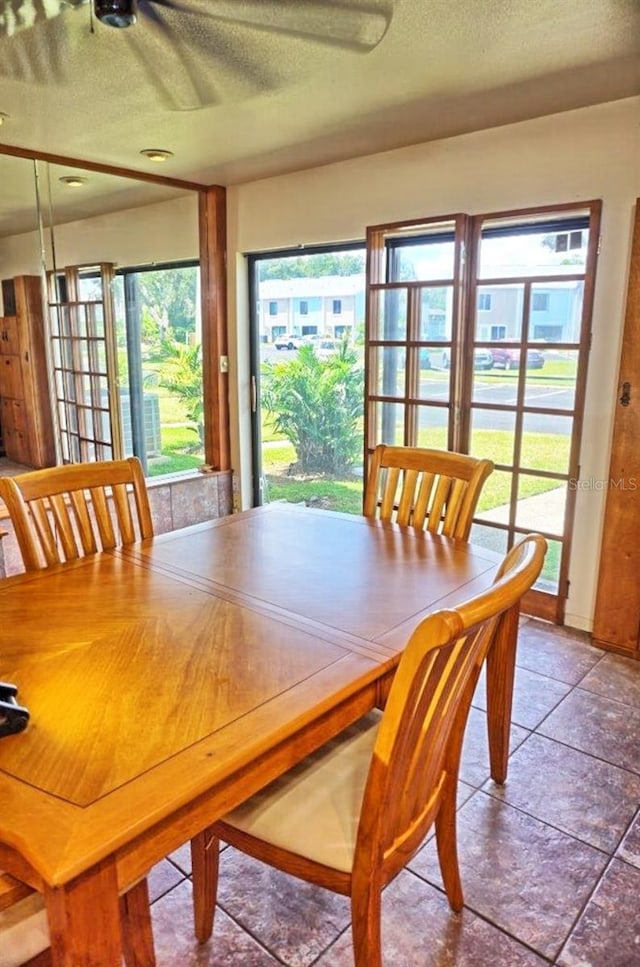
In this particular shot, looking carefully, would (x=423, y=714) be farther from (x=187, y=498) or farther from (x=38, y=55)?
(x=187, y=498)

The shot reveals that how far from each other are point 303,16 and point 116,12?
1.62ft

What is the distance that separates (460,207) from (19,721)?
2.87 metres

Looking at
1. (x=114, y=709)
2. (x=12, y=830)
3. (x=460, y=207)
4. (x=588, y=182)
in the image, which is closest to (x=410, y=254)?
(x=460, y=207)

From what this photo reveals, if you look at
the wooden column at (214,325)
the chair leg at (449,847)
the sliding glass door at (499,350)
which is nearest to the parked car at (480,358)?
the sliding glass door at (499,350)

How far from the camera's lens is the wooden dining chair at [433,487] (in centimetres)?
208

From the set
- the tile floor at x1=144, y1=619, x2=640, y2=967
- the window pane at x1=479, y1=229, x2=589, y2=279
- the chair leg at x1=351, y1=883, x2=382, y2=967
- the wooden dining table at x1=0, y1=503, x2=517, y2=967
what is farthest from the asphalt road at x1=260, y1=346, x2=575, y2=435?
the chair leg at x1=351, y1=883, x2=382, y2=967

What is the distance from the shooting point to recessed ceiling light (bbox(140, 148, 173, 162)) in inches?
124

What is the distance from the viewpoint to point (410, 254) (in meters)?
3.30

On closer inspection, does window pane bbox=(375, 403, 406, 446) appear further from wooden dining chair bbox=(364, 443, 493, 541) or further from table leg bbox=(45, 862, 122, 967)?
table leg bbox=(45, 862, 122, 967)

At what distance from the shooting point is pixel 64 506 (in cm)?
193

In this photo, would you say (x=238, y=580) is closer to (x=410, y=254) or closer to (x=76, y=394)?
(x=410, y=254)

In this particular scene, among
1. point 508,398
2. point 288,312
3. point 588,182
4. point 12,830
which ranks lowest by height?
point 12,830

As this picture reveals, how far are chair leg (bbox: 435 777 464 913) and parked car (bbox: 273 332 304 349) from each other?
10.2 feet

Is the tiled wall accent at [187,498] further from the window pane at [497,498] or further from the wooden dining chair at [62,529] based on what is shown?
the window pane at [497,498]
